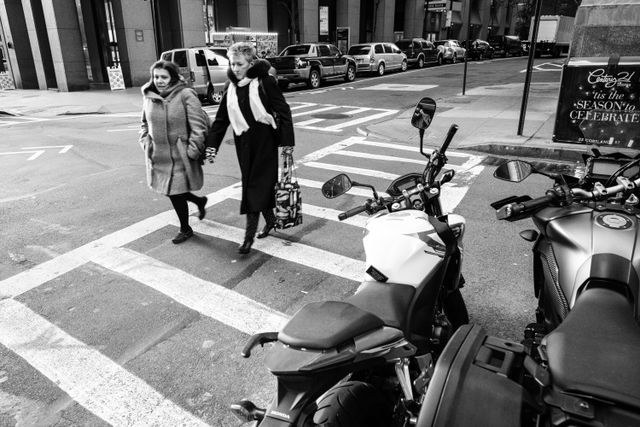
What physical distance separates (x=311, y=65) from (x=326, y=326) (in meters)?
21.0

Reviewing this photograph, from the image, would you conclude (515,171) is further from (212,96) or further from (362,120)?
(212,96)

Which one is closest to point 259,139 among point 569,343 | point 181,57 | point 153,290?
point 153,290

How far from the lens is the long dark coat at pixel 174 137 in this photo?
16.7 feet

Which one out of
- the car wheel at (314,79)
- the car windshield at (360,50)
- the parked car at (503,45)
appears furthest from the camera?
the parked car at (503,45)

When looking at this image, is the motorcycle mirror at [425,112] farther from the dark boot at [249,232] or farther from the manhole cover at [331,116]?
the manhole cover at [331,116]

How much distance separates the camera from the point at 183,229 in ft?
18.5

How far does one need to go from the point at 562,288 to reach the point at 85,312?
370cm

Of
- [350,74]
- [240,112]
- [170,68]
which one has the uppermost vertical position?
[170,68]

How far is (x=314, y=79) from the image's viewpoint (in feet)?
71.7

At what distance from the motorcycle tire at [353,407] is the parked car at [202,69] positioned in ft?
55.7

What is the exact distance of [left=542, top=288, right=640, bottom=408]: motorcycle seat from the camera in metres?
1.46

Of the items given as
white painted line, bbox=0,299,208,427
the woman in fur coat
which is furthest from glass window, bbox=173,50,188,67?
white painted line, bbox=0,299,208,427

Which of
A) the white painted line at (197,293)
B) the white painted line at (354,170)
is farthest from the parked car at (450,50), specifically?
the white painted line at (197,293)

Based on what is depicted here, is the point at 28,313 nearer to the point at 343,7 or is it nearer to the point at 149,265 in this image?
the point at 149,265
